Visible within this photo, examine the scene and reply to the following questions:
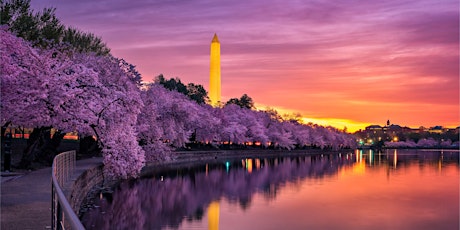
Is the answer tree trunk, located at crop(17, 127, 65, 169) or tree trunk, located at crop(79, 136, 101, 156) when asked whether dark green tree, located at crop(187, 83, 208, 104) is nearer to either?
tree trunk, located at crop(79, 136, 101, 156)

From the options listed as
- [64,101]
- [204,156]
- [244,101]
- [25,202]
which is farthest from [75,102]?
[244,101]

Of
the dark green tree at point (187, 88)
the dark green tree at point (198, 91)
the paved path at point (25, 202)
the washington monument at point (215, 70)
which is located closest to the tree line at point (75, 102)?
the paved path at point (25, 202)

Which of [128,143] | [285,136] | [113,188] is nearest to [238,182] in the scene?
[113,188]

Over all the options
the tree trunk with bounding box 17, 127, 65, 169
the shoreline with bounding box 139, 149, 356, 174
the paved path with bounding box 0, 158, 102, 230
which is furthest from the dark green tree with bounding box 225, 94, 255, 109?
the paved path with bounding box 0, 158, 102, 230

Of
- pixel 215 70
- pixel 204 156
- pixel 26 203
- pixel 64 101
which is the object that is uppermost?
pixel 215 70

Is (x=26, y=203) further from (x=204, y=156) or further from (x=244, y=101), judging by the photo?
(x=244, y=101)

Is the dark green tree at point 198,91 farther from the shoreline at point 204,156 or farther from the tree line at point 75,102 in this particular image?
the tree line at point 75,102

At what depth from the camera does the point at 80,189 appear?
27.6m

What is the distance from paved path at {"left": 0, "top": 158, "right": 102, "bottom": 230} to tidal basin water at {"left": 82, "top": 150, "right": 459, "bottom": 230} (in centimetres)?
358

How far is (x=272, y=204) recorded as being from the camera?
37312 mm

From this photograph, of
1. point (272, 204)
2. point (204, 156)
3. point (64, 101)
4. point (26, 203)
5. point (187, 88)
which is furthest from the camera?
point (187, 88)

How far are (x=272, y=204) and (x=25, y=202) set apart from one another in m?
22.1

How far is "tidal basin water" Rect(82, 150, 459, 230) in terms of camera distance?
2927 cm

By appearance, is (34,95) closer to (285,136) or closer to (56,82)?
(56,82)
